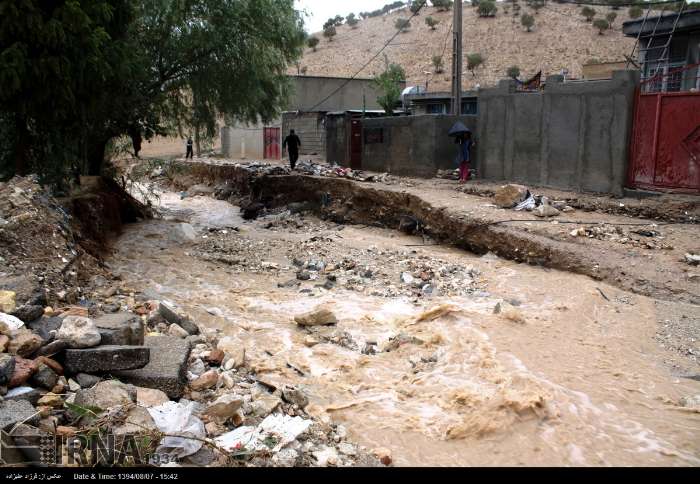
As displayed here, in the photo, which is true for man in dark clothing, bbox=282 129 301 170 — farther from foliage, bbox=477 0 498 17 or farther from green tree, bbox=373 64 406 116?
foliage, bbox=477 0 498 17

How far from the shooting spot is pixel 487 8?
55.9 meters

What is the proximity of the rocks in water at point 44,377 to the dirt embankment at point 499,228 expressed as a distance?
22.4 feet

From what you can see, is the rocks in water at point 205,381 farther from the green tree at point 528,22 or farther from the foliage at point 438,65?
the green tree at point 528,22

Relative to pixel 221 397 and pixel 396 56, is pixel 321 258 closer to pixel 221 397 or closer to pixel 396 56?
pixel 221 397

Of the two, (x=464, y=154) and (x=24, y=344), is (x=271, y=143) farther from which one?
(x=24, y=344)

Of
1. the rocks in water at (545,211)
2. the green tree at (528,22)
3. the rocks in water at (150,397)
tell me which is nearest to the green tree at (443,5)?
the green tree at (528,22)

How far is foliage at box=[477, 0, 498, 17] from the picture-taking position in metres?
55.8

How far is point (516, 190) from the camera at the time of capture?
1211 centimetres

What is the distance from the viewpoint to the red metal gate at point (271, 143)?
1207 inches

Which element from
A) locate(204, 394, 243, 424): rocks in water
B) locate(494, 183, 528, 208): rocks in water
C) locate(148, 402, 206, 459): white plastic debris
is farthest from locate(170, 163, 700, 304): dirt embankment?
locate(148, 402, 206, 459): white plastic debris

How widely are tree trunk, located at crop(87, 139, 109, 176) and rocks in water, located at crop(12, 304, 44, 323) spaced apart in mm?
10199

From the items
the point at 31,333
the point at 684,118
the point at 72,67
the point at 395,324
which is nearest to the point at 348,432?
the point at 31,333

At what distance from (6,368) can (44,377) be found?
27 centimetres

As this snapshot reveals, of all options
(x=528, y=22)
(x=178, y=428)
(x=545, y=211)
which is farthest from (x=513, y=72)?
(x=178, y=428)
